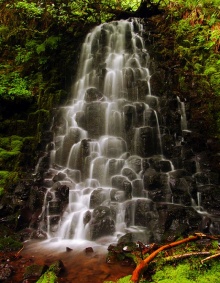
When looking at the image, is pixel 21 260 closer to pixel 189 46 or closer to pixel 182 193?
pixel 182 193

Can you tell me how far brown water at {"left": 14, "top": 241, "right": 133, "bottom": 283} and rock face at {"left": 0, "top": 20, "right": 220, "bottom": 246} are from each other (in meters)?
0.89

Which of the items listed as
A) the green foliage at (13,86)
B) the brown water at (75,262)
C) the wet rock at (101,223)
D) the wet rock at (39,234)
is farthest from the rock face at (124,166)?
the green foliage at (13,86)

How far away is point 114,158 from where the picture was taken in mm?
10016

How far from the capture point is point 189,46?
1460 cm

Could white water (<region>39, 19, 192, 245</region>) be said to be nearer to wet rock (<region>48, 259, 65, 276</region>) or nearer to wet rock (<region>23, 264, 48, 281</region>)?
wet rock (<region>48, 259, 65, 276</region>)

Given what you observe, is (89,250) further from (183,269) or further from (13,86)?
(13,86)

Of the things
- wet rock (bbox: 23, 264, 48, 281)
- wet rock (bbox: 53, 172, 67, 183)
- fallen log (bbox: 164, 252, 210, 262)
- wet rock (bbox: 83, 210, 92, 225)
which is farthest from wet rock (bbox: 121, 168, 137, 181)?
fallen log (bbox: 164, 252, 210, 262)

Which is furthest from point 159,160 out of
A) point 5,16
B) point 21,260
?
point 5,16

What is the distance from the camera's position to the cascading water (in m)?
7.61

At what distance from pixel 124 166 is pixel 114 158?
73 centimetres

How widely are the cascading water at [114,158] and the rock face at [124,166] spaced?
31 mm

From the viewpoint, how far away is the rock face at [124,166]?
24.8 feet

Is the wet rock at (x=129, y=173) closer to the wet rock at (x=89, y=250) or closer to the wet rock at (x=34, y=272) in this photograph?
the wet rock at (x=89, y=250)

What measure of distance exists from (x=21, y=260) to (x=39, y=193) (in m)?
2.91
